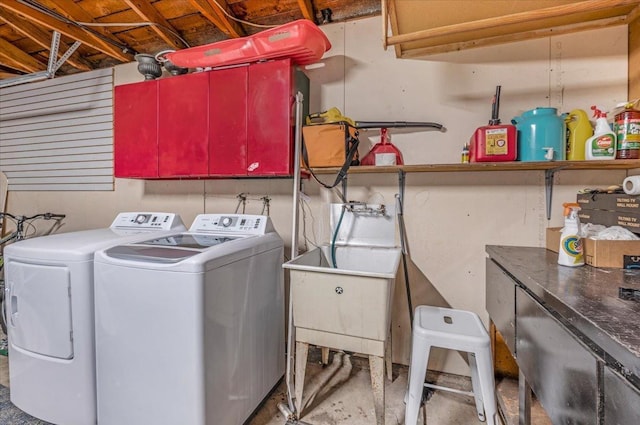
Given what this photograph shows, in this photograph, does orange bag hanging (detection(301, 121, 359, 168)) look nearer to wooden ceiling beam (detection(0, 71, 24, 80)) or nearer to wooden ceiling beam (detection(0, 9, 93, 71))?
wooden ceiling beam (detection(0, 9, 93, 71))

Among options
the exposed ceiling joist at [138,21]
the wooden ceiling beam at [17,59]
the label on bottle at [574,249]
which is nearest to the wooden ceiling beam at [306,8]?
the exposed ceiling joist at [138,21]

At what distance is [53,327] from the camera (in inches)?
62.9

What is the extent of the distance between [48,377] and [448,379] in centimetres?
241

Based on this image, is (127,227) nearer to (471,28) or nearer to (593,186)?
(471,28)

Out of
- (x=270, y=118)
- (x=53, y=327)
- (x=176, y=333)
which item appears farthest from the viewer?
(x=270, y=118)

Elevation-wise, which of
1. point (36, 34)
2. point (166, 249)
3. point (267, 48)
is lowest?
point (166, 249)

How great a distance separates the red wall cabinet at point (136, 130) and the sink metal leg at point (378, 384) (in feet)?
6.95

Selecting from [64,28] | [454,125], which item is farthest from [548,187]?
[64,28]

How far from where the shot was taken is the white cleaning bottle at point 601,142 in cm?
152

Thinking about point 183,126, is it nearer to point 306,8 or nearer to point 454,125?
point 306,8

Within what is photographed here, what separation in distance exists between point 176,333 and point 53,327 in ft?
2.54

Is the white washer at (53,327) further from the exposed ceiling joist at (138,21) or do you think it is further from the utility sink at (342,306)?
the exposed ceiling joist at (138,21)

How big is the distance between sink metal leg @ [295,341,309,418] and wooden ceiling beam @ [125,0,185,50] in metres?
2.62

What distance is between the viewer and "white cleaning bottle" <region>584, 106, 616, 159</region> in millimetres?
1521
